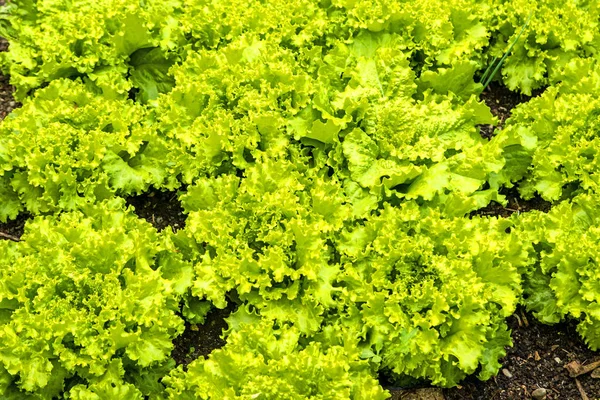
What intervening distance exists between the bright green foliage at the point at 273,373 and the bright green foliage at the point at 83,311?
13.4 inches

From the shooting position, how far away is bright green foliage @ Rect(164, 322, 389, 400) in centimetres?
409

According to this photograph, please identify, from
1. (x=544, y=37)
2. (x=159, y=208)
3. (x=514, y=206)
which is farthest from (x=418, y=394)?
(x=544, y=37)

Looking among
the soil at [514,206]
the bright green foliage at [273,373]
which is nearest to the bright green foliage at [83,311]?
the bright green foliage at [273,373]

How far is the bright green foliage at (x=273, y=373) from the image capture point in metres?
4.09

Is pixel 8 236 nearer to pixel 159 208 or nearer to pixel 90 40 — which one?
pixel 159 208

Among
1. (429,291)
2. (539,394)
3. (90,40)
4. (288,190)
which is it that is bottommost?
(539,394)

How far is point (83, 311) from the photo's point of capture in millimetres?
4348

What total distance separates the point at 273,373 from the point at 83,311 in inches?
50.5

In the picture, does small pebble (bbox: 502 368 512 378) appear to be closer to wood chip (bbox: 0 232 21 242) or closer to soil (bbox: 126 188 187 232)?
soil (bbox: 126 188 187 232)

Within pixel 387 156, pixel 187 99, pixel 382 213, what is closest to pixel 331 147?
pixel 387 156

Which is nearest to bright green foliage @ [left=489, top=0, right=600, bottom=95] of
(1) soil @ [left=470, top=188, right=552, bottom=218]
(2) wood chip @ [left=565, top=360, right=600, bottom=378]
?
(1) soil @ [left=470, top=188, right=552, bottom=218]

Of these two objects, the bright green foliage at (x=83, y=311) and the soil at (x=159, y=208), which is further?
the soil at (x=159, y=208)

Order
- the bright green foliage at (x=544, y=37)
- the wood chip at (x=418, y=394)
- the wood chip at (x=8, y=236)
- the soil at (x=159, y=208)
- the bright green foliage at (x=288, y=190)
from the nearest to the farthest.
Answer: the bright green foliage at (x=288, y=190) → the wood chip at (x=418, y=394) → the wood chip at (x=8, y=236) → the soil at (x=159, y=208) → the bright green foliage at (x=544, y=37)

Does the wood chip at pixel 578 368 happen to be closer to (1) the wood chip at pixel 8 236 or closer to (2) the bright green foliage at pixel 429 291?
A: (2) the bright green foliage at pixel 429 291
